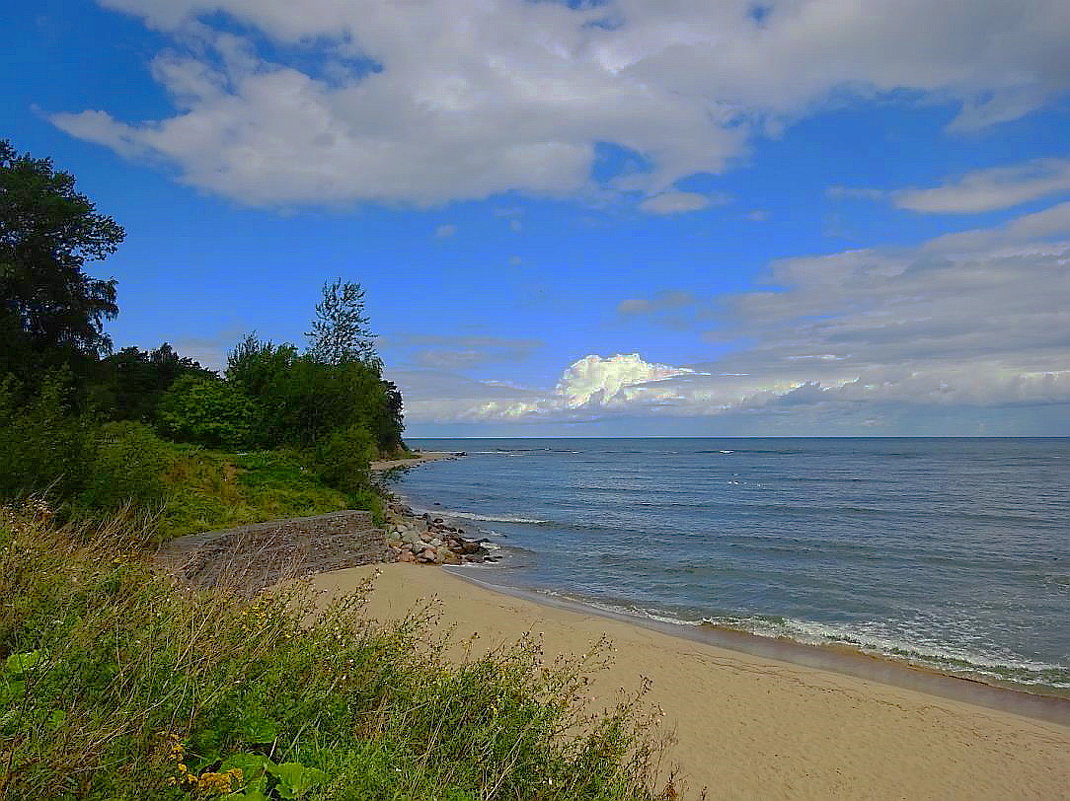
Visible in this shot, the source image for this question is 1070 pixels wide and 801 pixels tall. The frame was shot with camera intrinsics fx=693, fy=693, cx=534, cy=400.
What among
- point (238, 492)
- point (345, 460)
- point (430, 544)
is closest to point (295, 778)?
point (238, 492)

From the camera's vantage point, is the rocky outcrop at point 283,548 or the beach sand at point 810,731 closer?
the beach sand at point 810,731

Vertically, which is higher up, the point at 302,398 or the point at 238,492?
the point at 302,398

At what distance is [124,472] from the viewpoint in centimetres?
1227

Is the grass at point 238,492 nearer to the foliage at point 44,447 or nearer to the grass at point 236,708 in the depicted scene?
the foliage at point 44,447

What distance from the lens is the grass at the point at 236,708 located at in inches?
130

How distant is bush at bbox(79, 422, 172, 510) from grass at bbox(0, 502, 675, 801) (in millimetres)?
5920

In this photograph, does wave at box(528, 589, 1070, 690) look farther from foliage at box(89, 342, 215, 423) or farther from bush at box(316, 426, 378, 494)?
foliage at box(89, 342, 215, 423)

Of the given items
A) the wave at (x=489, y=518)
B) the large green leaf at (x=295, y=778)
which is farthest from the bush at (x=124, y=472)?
the wave at (x=489, y=518)

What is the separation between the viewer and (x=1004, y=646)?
45.5 feet

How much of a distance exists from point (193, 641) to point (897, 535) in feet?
95.2

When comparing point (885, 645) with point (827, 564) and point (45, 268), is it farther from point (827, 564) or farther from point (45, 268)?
point (45, 268)

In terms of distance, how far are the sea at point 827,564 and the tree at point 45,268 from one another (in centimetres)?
1802

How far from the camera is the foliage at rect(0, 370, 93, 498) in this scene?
10758 millimetres

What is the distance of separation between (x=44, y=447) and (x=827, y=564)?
20926mm
